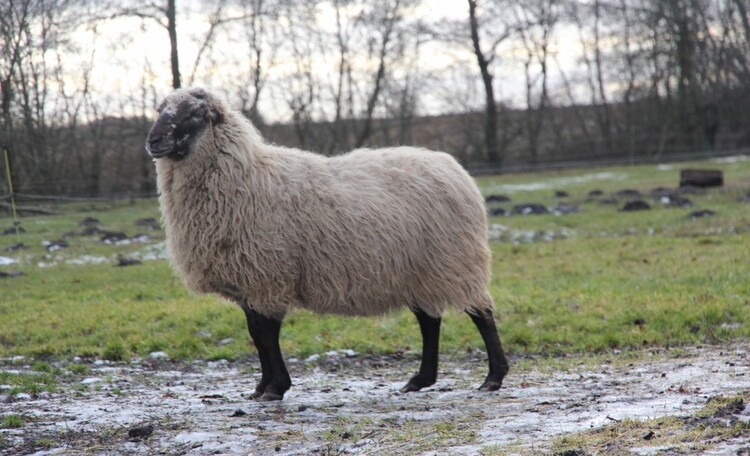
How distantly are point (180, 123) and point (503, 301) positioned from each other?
5277mm

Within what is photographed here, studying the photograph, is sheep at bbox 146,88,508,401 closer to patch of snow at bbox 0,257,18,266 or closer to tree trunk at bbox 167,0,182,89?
patch of snow at bbox 0,257,18,266

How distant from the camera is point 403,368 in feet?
28.0

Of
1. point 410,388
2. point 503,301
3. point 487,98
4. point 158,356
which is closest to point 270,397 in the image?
point 410,388

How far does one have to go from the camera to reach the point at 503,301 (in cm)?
1062

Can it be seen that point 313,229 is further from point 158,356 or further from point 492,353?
point 158,356

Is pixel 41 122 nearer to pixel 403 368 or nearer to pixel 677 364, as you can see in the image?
pixel 403 368

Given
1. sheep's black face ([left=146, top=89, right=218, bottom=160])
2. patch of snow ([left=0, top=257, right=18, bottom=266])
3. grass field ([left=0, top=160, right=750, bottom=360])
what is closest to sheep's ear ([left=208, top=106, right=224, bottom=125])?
sheep's black face ([left=146, top=89, right=218, bottom=160])

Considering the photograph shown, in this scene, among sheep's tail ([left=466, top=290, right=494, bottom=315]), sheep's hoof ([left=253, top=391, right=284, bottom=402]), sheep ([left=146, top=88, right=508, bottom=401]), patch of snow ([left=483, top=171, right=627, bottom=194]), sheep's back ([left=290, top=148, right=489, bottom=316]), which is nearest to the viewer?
sheep's hoof ([left=253, top=391, right=284, bottom=402])

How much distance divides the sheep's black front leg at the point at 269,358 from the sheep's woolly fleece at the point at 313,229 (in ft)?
0.49

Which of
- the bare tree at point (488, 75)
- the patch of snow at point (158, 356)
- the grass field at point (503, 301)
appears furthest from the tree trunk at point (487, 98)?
the patch of snow at point (158, 356)

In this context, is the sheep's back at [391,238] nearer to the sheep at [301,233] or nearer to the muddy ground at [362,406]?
the sheep at [301,233]

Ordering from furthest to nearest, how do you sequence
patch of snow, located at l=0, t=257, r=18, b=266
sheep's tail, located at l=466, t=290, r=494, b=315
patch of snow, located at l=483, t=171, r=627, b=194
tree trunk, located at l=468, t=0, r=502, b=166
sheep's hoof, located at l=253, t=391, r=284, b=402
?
tree trunk, located at l=468, t=0, r=502, b=166 < patch of snow, located at l=483, t=171, r=627, b=194 < patch of snow, located at l=0, t=257, r=18, b=266 < sheep's tail, located at l=466, t=290, r=494, b=315 < sheep's hoof, located at l=253, t=391, r=284, b=402

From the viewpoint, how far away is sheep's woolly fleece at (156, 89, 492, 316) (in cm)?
693

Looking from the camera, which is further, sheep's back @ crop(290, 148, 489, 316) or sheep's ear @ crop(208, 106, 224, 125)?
sheep's ear @ crop(208, 106, 224, 125)
